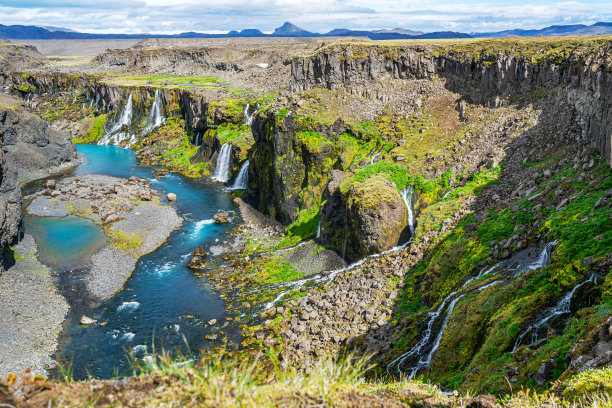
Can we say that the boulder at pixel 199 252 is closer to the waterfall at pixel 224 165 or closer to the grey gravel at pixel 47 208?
the grey gravel at pixel 47 208

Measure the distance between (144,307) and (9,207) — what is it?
2044 cm

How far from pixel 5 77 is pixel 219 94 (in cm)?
11771

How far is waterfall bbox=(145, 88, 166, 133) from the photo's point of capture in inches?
3755

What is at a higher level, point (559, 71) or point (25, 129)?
point (559, 71)

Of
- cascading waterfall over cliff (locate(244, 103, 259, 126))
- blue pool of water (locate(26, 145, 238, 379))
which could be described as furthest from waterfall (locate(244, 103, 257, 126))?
blue pool of water (locate(26, 145, 238, 379))

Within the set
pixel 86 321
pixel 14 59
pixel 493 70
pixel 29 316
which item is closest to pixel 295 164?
pixel 493 70

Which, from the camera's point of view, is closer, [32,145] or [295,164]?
[295,164]

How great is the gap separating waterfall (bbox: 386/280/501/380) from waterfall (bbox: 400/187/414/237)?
12078 mm

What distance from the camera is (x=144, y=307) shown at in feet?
108

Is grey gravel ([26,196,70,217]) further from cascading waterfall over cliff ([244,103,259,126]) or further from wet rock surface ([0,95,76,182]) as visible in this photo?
cascading waterfall over cliff ([244,103,259,126])

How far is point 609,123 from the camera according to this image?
22.7 m

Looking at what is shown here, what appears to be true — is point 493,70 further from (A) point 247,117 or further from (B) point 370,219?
(A) point 247,117

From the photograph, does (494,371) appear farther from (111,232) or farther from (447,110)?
(111,232)

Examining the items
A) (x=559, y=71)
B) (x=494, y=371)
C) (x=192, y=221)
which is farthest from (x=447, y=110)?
(x=494, y=371)
